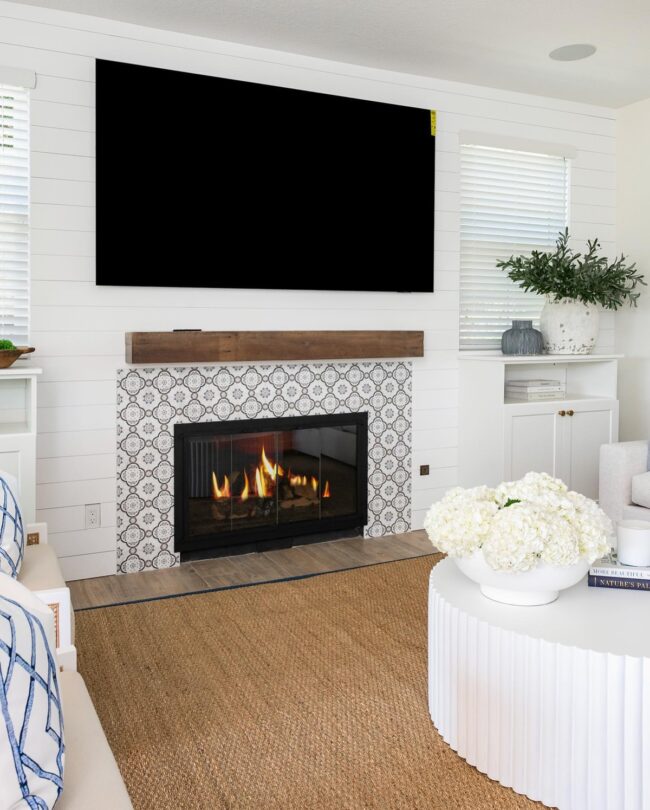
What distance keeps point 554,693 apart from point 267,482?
2522 mm

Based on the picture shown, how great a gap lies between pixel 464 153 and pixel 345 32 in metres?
1.19

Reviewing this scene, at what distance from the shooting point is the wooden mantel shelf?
3.62 metres

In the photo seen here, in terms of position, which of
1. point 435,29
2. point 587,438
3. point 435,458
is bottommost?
point 435,458

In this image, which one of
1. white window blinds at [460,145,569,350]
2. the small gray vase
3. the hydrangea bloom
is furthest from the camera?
white window blinds at [460,145,569,350]

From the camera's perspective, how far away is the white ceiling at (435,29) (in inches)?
137

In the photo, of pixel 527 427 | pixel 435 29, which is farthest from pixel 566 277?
pixel 435 29

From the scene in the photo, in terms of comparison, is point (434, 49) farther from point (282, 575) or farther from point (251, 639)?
point (251, 639)

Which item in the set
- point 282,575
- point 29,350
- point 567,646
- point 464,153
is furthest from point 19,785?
point 464,153

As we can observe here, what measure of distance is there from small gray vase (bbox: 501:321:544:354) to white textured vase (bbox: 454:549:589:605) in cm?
268

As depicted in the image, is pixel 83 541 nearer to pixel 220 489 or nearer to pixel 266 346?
pixel 220 489

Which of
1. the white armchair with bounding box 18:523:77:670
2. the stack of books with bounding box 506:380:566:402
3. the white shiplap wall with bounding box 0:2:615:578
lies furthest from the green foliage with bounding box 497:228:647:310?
the white armchair with bounding box 18:523:77:670

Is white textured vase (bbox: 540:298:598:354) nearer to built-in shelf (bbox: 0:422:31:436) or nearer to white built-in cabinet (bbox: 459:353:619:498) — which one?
white built-in cabinet (bbox: 459:353:619:498)

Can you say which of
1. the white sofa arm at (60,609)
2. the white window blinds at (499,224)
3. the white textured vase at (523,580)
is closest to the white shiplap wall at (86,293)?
the white window blinds at (499,224)

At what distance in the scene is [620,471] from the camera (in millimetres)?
3842
